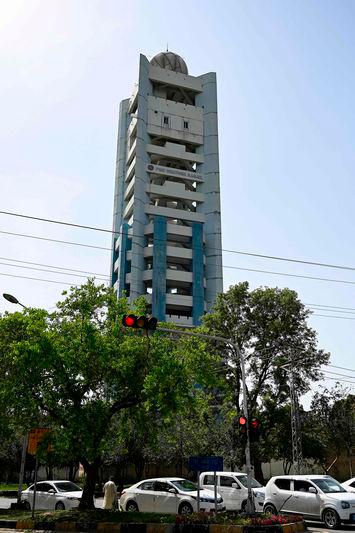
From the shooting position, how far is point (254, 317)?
40.3 metres

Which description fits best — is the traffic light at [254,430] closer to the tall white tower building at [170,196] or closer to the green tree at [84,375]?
the green tree at [84,375]

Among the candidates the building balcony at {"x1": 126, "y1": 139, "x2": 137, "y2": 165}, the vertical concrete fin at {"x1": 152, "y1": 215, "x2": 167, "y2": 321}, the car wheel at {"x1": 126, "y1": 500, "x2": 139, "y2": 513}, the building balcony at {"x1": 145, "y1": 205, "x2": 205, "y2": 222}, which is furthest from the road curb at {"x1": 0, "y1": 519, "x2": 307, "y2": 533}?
the building balcony at {"x1": 126, "y1": 139, "x2": 137, "y2": 165}

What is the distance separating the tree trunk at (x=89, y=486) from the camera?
60.9 ft

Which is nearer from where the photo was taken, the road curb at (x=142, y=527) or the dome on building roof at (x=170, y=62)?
the road curb at (x=142, y=527)

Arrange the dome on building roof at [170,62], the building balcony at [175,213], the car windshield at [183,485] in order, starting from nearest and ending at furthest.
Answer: the car windshield at [183,485] → the building balcony at [175,213] → the dome on building roof at [170,62]

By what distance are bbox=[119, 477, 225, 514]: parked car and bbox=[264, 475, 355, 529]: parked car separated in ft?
6.97

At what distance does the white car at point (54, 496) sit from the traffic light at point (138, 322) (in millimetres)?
10938

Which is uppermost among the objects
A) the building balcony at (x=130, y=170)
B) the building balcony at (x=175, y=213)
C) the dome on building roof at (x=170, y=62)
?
the dome on building roof at (x=170, y=62)

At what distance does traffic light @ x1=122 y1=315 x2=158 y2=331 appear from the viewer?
1466cm

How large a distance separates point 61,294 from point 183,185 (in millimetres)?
52571

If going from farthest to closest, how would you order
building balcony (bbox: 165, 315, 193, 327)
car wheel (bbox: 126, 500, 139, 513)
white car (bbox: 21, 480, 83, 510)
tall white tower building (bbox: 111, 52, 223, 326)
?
tall white tower building (bbox: 111, 52, 223, 326) → building balcony (bbox: 165, 315, 193, 327) → white car (bbox: 21, 480, 83, 510) → car wheel (bbox: 126, 500, 139, 513)

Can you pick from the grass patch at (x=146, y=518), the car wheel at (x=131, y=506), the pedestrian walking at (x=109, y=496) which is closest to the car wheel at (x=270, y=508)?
the grass patch at (x=146, y=518)

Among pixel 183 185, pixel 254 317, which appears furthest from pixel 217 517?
pixel 183 185

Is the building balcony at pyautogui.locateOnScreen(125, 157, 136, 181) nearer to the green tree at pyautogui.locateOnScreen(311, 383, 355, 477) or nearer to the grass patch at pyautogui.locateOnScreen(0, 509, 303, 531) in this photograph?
the green tree at pyautogui.locateOnScreen(311, 383, 355, 477)
